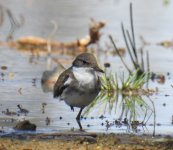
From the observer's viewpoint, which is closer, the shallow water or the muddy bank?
the muddy bank

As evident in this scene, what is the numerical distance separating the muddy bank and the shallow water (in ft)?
1.59

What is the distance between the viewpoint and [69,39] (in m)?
17.7

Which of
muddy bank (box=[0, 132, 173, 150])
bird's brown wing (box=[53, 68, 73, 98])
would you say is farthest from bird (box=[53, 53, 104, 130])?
muddy bank (box=[0, 132, 173, 150])

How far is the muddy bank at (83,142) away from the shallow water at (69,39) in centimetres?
48

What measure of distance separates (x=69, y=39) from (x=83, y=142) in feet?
32.5

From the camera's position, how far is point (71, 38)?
17.8 metres

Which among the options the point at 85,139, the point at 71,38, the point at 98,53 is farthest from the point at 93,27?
the point at 85,139

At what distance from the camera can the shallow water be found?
31.0ft

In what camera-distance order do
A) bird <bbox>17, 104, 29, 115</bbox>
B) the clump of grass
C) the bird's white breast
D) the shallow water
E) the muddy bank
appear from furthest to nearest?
the clump of grass, bird <bbox>17, 104, 29, 115</bbox>, the shallow water, the bird's white breast, the muddy bank

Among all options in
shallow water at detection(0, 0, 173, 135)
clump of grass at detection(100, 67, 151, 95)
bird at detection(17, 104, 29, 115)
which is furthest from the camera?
clump of grass at detection(100, 67, 151, 95)

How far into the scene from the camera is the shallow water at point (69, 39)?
9.44m

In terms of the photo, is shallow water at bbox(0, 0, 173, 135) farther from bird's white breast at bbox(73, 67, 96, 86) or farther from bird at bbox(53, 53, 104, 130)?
bird's white breast at bbox(73, 67, 96, 86)

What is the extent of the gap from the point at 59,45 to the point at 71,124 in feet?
25.2

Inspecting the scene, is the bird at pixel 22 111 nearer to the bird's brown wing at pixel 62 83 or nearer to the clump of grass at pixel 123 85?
the bird's brown wing at pixel 62 83
